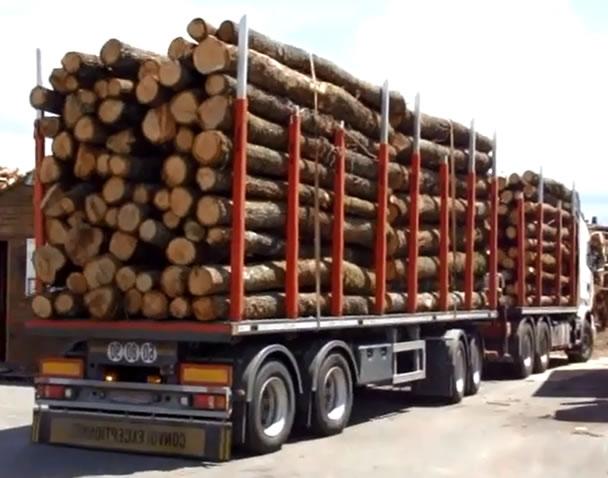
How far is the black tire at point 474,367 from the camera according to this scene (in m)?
17.3

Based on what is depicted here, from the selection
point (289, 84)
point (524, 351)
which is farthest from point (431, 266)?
point (524, 351)

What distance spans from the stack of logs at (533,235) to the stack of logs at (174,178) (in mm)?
8282

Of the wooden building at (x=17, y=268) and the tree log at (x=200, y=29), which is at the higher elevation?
the tree log at (x=200, y=29)

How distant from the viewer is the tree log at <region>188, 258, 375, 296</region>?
35.6ft

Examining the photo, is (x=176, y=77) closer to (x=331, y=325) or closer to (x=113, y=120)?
(x=113, y=120)

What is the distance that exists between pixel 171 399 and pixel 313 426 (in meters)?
1.91

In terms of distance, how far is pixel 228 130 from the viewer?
11.1 m

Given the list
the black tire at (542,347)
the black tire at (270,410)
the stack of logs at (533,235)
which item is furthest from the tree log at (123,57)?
the black tire at (542,347)

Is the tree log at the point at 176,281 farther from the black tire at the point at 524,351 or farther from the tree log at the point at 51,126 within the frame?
the black tire at the point at 524,351

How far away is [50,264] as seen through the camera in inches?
468

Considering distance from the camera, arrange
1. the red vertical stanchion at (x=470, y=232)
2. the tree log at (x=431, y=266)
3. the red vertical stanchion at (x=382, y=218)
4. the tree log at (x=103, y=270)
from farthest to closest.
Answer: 1. the red vertical stanchion at (x=470, y=232)
2. the tree log at (x=431, y=266)
3. the red vertical stanchion at (x=382, y=218)
4. the tree log at (x=103, y=270)

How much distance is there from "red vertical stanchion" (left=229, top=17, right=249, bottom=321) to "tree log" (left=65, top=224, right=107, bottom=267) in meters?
1.45

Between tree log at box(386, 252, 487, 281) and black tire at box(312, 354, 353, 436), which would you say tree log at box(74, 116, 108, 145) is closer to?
black tire at box(312, 354, 353, 436)

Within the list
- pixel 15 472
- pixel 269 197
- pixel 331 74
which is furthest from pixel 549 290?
pixel 15 472
